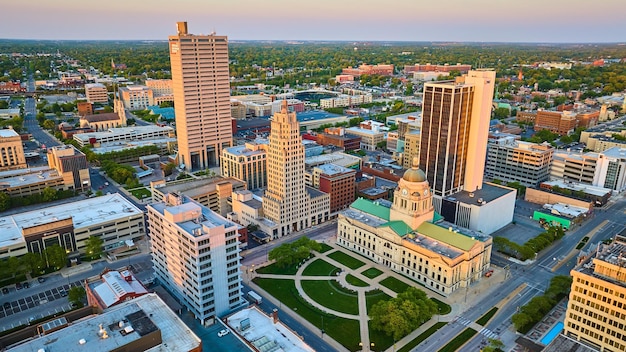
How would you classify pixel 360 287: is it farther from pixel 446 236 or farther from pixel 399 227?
pixel 446 236

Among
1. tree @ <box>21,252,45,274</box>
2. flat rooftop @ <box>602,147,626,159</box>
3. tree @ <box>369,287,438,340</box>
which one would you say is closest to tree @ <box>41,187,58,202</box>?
tree @ <box>21,252,45,274</box>

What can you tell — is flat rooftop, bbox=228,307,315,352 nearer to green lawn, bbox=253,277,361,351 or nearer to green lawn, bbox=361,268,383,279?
green lawn, bbox=253,277,361,351

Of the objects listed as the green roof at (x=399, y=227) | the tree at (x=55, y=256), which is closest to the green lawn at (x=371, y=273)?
the green roof at (x=399, y=227)

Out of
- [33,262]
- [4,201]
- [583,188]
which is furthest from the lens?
[583,188]

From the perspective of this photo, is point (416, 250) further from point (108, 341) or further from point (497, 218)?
point (108, 341)

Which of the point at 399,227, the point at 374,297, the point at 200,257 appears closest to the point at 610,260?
the point at 399,227

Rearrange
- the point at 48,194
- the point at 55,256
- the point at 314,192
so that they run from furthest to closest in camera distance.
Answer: the point at 48,194
the point at 314,192
the point at 55,256
